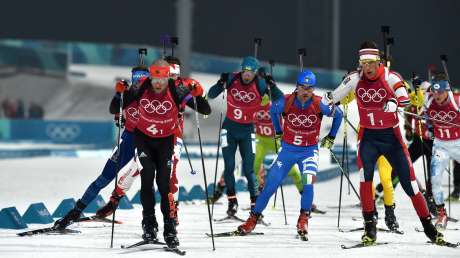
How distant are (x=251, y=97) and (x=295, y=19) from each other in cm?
3711

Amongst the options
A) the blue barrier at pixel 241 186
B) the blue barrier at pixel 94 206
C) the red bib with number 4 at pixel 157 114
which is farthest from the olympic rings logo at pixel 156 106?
the blue barrier at pixel 241 186

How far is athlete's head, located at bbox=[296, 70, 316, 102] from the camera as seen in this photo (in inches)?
412

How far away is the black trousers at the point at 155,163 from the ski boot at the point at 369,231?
6.95 feet

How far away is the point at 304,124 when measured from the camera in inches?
419

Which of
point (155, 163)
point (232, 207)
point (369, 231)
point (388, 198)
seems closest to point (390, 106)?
point (369, 231)

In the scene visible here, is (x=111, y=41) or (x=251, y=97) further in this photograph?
(x=111, y=41)

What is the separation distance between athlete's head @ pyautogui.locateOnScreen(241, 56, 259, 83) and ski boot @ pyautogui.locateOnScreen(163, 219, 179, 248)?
3.57 m

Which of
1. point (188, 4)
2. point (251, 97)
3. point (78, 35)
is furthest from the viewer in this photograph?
point (78, 35)

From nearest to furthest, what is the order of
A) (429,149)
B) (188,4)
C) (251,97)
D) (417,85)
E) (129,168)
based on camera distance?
(129,168), (417,85), (251,97), (429,149), (188,4)

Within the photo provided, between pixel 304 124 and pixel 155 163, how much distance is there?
219 cm

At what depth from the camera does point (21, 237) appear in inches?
387

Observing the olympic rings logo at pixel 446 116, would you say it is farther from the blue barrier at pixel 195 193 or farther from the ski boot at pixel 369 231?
the blue barrier at pixel 195 193

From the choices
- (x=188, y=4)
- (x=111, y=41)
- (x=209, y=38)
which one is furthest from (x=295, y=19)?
(x=188, y=4)

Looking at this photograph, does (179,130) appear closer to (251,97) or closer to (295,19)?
(251,97)
